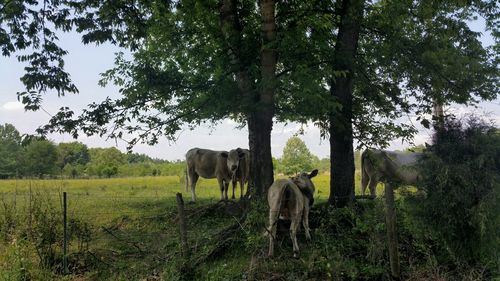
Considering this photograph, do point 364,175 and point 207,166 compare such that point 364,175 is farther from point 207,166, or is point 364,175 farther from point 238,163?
point 207,166

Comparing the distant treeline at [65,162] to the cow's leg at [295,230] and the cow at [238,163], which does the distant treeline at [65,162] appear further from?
the cow's leg at [295,230]

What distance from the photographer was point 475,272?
747 centimetres

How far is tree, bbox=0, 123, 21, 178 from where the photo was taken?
2751 inches

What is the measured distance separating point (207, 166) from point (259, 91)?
263 inches

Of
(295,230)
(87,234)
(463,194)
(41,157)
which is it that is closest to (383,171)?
(295,230)

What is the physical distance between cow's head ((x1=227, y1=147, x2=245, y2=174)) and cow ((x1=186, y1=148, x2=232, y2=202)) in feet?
1.79

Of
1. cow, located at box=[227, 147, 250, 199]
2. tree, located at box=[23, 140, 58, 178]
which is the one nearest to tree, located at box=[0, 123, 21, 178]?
tree, located at box=[23, 140, 58, 178]

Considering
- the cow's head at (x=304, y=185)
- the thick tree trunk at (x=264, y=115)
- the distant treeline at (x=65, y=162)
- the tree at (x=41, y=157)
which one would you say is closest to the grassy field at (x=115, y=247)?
the cow's head at (x=304, y=185)

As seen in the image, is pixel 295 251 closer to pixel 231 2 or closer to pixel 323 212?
pixel 323 212

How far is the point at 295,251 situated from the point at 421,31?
7653 mm

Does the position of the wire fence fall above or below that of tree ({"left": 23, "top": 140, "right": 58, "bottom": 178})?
below

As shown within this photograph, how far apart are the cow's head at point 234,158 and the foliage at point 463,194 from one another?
7.67 metres

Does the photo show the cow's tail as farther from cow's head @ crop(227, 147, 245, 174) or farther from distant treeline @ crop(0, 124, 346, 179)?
distant treeline @ crop(0, 124, 346, 179)

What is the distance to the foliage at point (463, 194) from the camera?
24.0 ft
